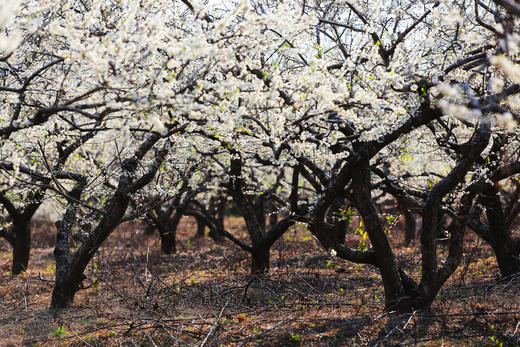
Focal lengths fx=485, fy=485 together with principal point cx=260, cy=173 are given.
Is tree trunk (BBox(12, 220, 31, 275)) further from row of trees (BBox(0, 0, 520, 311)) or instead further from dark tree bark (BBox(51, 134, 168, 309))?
dark tree bark (BBox(51, 134, 168, 309))

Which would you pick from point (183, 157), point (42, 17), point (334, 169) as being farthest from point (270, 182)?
point (42, 17)

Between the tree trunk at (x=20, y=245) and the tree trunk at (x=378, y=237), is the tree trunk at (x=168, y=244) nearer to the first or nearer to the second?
the tree trunk at (x=20, y=245)

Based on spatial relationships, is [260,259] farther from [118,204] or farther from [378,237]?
[378,237]

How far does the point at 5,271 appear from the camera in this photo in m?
14.0

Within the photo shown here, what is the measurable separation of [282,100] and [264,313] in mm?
3656

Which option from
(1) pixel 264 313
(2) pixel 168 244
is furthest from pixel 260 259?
(2) pixel 168 244

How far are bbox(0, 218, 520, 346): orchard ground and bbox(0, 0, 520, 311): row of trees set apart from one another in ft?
1.98

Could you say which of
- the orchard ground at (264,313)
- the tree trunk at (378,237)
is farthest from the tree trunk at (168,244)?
the tree trunk at (378,237)

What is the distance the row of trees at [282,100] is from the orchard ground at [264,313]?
23.7 inches

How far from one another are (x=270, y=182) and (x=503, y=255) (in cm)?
960

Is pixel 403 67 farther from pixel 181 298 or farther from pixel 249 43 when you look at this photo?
pixel 181 298

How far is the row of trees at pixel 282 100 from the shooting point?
5.16 meters

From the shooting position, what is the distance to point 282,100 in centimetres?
614

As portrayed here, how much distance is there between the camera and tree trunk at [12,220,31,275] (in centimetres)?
1227
